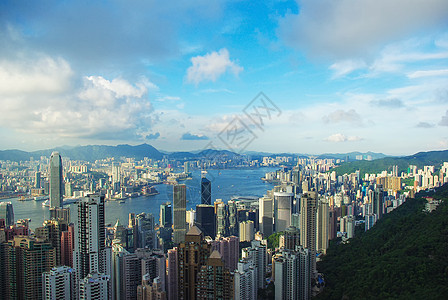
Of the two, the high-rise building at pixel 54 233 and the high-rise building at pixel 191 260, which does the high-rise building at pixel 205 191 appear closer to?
the high-rise building at pixel 54 233

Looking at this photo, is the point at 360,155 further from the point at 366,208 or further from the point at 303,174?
the point at 366,208

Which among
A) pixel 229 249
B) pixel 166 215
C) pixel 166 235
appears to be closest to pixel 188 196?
pixel 166 215

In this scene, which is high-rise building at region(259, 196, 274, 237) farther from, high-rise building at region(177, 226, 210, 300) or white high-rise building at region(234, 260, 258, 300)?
high-rise building at region(177, 226, 210, 300)

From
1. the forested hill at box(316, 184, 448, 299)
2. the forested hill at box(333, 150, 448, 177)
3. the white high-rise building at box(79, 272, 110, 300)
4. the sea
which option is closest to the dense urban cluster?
the white high-rise building at box(79, 272, 110, 300)

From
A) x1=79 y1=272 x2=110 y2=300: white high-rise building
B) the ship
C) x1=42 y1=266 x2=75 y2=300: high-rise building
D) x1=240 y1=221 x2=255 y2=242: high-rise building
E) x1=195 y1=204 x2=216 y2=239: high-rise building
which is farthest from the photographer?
the ship

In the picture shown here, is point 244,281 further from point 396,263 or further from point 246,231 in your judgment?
point 246,231

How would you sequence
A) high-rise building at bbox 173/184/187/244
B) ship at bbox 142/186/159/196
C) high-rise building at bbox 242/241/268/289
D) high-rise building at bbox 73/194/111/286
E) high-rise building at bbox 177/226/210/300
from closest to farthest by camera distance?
high-rise building at bbox 177/226/210/300 < high-rise building at bbox 73/194/111/286 < high-rise building at bbox 242/241/268/289 < high-rise building at bbox 173/184/187/244 < ship at bbox 142/186/159/196
